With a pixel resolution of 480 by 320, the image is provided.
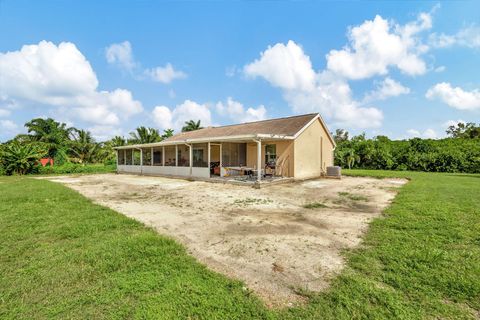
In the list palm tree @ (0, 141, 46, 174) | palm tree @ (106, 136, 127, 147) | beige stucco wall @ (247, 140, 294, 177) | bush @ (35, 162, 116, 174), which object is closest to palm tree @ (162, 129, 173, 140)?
palm tree @ (106, 136, 127, 147)

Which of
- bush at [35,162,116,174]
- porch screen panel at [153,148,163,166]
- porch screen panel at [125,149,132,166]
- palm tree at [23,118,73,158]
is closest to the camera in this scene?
porch screen panel at [153,148,163,166]

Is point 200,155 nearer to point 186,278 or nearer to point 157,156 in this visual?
point 157,156

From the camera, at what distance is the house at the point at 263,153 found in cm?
1409

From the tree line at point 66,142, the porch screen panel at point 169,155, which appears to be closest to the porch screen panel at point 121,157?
the tree line at point 66,142

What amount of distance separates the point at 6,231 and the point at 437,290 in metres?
7.45

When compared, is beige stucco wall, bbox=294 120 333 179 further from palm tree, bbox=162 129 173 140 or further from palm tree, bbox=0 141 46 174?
palm tree, bbox=162 129 173 140

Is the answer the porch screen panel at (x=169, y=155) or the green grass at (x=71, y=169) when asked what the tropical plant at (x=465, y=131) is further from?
the green grass at (x=71, y=169)

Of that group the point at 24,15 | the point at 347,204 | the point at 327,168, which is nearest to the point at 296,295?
the point at 347,204

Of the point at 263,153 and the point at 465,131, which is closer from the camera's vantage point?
the point at 263,153

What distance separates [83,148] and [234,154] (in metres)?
25.0

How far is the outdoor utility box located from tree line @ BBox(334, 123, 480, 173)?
958cm

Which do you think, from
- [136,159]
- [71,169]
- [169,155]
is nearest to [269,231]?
[169,155]

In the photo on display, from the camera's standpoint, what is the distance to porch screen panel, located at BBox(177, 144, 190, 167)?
16575 mm

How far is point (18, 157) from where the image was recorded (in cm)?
2056
